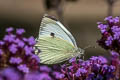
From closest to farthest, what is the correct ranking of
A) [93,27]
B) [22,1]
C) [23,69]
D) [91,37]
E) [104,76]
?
[23,69] < [104,76] < [91,37] < [93,27] < [22,1]

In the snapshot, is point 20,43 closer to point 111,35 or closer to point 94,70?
point 94,70

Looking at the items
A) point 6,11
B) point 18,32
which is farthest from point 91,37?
point 18,32

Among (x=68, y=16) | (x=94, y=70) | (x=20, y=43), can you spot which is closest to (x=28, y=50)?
(x=20, y=43)

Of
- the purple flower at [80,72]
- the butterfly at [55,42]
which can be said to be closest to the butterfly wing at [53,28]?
the butterfly at [55,42]

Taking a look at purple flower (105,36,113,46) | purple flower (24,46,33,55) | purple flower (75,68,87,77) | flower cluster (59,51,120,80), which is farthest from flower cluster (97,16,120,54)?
purple flower (24,46,33,55)

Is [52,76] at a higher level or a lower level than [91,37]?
lower

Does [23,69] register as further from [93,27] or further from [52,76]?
[93,27]

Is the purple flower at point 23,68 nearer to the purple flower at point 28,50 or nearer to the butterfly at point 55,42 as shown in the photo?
the purple flower at point 28,50
